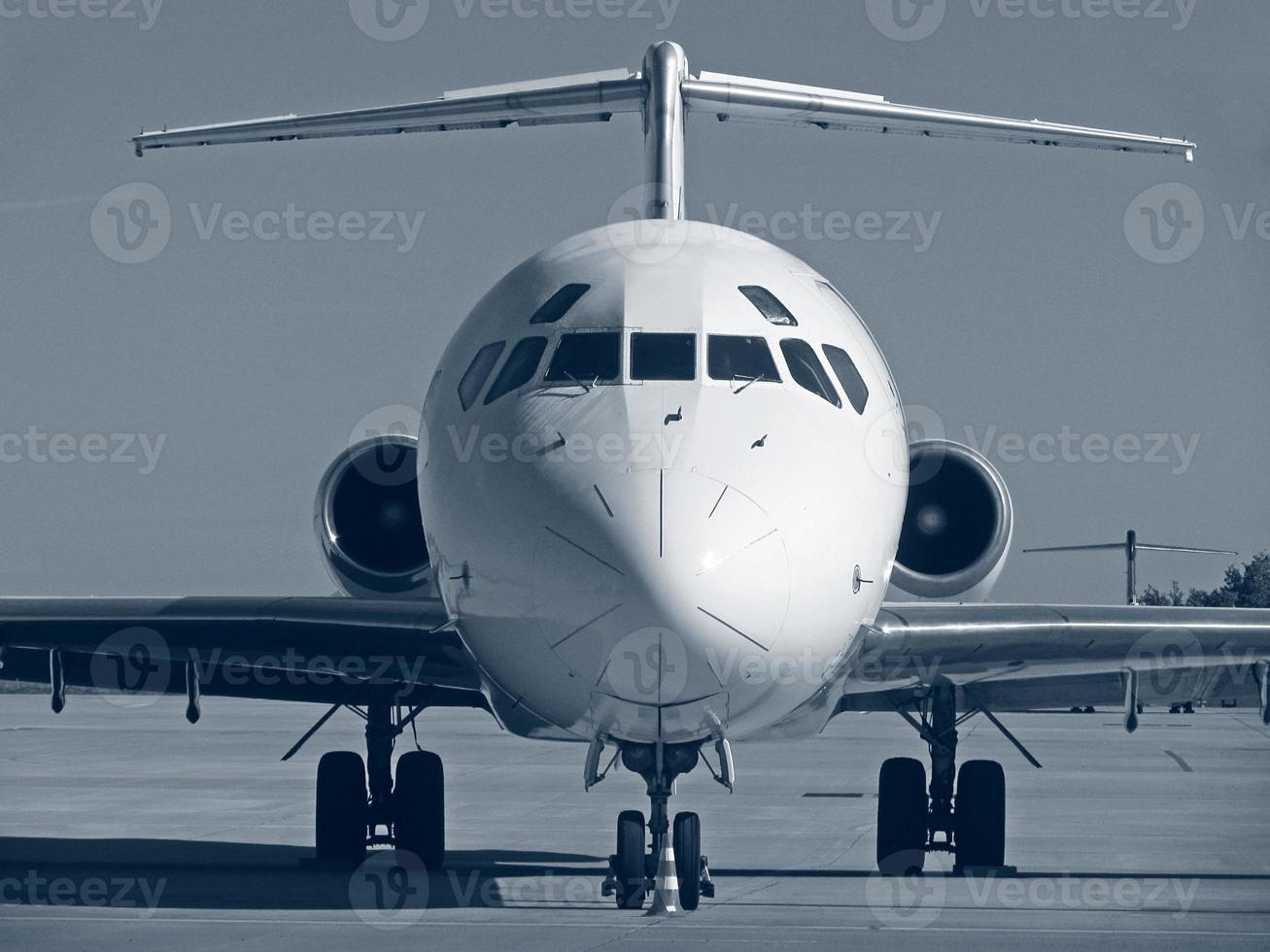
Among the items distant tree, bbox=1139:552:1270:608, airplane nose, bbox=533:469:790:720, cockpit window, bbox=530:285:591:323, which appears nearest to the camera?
airplane nose, bbox=533:469:790:720

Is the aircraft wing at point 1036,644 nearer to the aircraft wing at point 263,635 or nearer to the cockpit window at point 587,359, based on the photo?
the cockpit window at point 587,359

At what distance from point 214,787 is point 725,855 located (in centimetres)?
902

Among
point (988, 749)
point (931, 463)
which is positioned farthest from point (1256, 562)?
point (931, 463)

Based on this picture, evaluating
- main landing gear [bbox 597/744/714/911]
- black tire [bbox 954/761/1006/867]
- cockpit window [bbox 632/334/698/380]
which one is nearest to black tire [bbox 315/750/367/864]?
main landing gear [bbox 597/744/714/911]

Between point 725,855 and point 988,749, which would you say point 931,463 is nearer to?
point 725,855

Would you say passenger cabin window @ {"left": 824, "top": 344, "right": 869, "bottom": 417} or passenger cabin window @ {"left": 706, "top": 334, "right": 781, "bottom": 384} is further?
passenger cabin window @ {"left": 824, "top": 344, "right": 869, "bottom": 417}

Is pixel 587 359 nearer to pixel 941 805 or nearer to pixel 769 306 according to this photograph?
pixel 769 306

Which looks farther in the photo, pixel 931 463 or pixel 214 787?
pixel 214 787

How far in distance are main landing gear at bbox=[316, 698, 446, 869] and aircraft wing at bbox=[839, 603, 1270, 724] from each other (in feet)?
10.0

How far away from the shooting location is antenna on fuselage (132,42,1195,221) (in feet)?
44.8

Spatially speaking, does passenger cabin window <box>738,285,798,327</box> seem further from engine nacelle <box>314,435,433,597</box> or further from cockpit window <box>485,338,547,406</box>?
engine nacelle <box>314,435,433,597</box>

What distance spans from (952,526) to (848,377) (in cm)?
321

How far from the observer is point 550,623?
30.8 ft

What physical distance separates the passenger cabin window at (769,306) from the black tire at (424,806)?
5.07 meters
